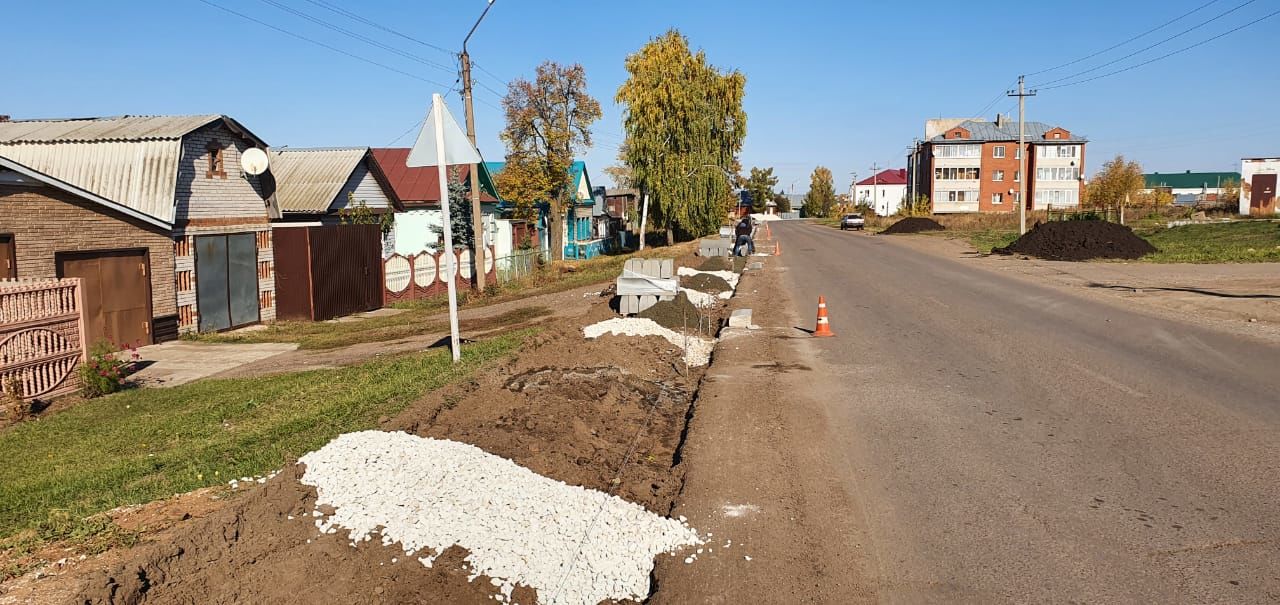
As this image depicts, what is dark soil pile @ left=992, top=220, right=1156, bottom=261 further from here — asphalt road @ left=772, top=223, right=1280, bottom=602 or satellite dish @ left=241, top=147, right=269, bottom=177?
satellite dish @ left=241, top=147, right=269, bottom=177

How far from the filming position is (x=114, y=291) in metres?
16.9

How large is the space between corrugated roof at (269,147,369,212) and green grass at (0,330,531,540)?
14.6m

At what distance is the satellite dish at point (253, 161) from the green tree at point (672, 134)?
Result: 1110 inches

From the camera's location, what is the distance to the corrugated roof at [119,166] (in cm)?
1802

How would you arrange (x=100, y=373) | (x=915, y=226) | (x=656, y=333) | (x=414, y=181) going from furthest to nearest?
(x=915, y=226) → (x=414, y=181) → (x=656, y=333) → (x=100, y=373)

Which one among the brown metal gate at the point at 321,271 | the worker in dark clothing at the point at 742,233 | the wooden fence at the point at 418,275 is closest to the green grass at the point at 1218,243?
the worker in dark clothing at the point at 742,233

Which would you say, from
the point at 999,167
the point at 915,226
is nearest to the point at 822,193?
the point at 999,167

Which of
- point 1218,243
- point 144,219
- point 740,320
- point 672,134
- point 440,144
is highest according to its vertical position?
point 672,134

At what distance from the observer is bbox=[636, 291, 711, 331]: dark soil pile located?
606 inches

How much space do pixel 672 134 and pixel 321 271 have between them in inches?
1127

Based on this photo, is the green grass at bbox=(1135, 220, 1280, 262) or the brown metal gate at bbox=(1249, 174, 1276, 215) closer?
the green grass at bbox=(1135, 220, 1280, 262)

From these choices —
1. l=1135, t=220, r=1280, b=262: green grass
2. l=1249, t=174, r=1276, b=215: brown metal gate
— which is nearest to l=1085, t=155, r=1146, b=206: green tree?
l=1249, t=174, r=1276, b=215: brown metal gate

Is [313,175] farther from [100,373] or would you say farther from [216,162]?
[100,373]

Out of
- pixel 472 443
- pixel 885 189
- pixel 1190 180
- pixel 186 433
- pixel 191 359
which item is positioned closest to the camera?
pixel 472 443
